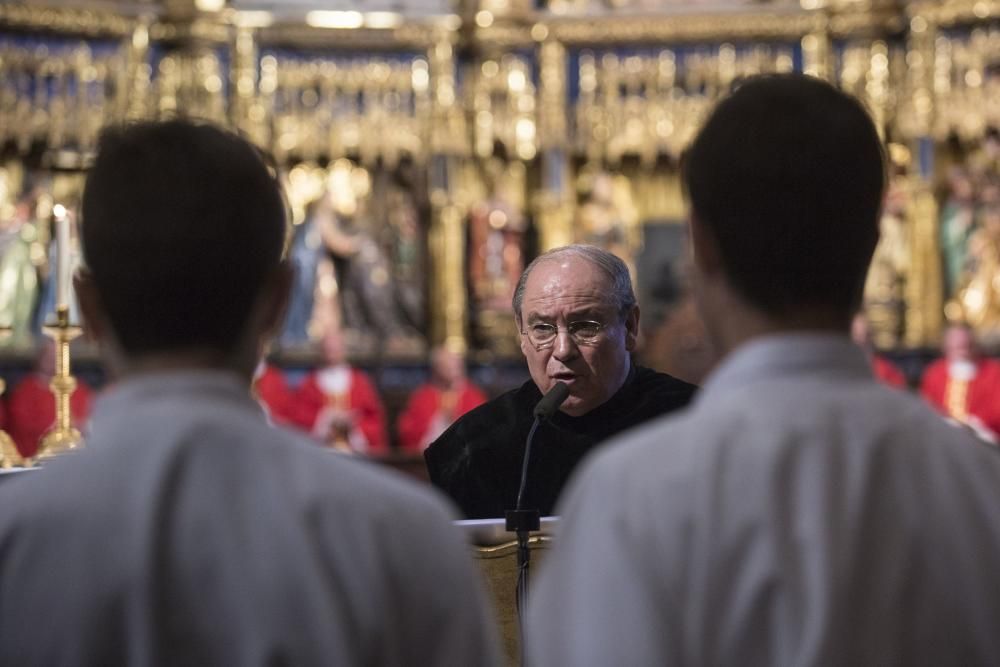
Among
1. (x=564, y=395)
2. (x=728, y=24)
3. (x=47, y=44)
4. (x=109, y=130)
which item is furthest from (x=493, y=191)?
(x=109, y=130)

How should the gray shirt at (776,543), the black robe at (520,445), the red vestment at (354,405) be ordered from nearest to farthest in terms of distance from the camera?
the gray shirt at (776,543) → the black robe at (520,445) → the red vestment at (354,405)

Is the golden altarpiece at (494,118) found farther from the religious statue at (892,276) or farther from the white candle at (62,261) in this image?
the white candle at (62,261)

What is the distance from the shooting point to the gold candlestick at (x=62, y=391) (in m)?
4.05

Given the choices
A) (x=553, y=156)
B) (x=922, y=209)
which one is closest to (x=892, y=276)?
(x=922, y=209)

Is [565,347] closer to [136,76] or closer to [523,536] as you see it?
[523,536]

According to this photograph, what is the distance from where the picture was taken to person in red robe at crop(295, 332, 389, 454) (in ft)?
35.6

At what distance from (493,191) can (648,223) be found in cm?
117

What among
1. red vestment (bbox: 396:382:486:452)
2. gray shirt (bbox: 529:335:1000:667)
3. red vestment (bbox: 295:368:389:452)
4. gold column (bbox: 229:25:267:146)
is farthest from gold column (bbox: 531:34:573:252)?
gray shirt (bbox: 529:335:1000:667)

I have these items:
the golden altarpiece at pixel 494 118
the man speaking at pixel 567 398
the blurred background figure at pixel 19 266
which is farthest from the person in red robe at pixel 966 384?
the man speaking at pixel 567 398

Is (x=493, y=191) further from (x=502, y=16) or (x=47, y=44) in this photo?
(x=47, y=44)

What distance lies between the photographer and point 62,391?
4066 millimetres

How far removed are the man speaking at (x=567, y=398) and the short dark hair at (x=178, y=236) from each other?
7.34 ft

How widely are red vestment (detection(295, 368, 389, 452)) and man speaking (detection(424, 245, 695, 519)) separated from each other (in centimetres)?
687

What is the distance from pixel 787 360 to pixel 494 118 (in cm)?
1013
